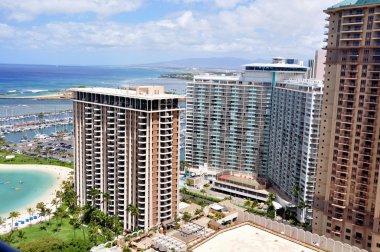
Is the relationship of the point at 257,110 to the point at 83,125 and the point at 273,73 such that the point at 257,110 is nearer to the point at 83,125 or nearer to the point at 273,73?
the point at 273,73

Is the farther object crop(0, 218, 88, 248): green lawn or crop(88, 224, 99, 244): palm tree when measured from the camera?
crop(0, 218, 88, 248): green lawn

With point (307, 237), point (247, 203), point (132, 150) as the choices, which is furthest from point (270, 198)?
point (132, 150)

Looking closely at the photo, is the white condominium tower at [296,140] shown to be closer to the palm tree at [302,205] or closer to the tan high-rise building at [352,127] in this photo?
the palm tree at [302,205]

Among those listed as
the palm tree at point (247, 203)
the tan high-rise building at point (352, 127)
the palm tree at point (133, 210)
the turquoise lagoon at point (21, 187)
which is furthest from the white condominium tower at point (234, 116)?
the turquoise lagoon at point (21, 187)

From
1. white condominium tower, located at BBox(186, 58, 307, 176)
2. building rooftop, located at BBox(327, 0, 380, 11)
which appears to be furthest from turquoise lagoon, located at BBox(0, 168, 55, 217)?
building rooftop, located at BBox(327, 0, 380, 11)

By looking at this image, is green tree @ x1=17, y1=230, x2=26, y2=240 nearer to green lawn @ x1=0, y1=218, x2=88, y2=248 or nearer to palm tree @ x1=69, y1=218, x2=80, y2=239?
green lawn @ x1=0, y1=218, x2=88, y2=248

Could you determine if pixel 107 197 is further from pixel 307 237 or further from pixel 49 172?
Answer: pixel 49 172
